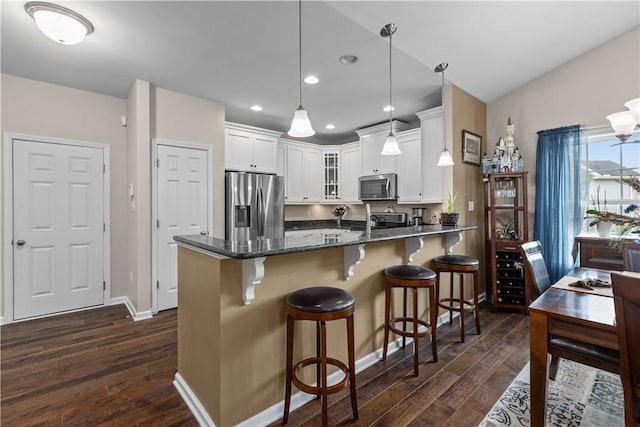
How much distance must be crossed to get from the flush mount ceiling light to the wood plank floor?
99.9 inches

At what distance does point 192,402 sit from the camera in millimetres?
1838

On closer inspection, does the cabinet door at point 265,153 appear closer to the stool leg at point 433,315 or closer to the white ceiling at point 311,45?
the white ceiling at point 311,45

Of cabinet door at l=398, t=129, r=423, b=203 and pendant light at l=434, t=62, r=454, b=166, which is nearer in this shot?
pendant light at l=434, t=62, r=454, b=166

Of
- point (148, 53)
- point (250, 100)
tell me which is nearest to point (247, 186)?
point (250, 100)

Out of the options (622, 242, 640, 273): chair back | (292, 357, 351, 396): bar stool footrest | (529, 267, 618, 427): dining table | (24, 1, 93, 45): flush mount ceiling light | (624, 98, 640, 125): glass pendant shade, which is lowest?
(292, 357, 351, 396): bar stool footrest

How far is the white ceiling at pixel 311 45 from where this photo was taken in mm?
2250

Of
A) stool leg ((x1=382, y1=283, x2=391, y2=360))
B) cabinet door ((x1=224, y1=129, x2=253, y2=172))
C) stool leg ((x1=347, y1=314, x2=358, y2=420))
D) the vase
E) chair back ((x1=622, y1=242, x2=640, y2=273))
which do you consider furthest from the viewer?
cabinet door ((x1=224, y1=129, x2=253, y2=172))

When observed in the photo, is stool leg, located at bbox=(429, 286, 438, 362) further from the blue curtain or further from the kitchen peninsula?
the blue curtain

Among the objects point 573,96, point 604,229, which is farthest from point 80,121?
point 604,229

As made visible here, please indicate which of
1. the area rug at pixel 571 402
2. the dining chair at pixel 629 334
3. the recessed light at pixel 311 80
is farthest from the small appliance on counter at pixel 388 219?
the dining chair at pixel 629 334

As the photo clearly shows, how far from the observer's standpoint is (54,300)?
341cm

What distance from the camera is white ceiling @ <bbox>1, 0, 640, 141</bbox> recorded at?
225cm

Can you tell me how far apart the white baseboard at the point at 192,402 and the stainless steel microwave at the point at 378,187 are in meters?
3.53

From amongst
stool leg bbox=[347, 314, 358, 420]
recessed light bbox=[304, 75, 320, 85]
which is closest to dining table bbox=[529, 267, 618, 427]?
stool leg bbox=[347, 314, 358, 420]
